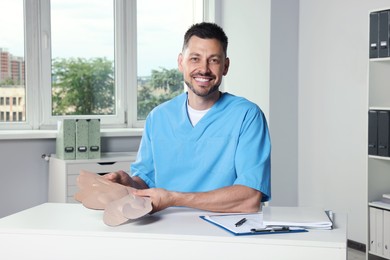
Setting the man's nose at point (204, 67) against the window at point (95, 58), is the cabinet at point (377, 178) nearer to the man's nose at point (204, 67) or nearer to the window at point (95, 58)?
the man's nose at point (204, 67)

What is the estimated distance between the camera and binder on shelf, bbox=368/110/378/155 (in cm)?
376

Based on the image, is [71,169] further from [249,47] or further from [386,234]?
[386,234]

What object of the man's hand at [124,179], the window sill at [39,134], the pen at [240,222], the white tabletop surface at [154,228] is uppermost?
the window sill at [39,134]

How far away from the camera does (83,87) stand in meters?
4.97

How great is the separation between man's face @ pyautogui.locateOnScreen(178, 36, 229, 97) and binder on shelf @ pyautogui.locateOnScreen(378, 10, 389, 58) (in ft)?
5.51

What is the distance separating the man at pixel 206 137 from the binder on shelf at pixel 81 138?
6.51ft

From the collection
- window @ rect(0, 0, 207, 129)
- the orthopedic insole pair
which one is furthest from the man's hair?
window @ rect(0, 0, 207, 129)

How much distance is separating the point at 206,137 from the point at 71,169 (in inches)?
84.7

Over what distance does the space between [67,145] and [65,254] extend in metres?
2.59

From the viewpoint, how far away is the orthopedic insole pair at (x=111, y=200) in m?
1.80

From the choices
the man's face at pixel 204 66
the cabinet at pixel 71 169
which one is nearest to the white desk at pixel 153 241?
the man's face at pixel 204 66

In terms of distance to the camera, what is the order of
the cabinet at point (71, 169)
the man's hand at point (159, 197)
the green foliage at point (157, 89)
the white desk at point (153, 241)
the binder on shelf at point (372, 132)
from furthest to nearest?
the green foliage at point (157, 89) → the cabinet at point (71, 169) → the binder on shelf at point (372, 132) → the man's hand at point (159, 197) → the white desk at point (153, 241)

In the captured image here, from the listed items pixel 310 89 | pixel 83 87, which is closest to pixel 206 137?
pixel 310 89

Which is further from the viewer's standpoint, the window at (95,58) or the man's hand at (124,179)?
the window at (95,58)
